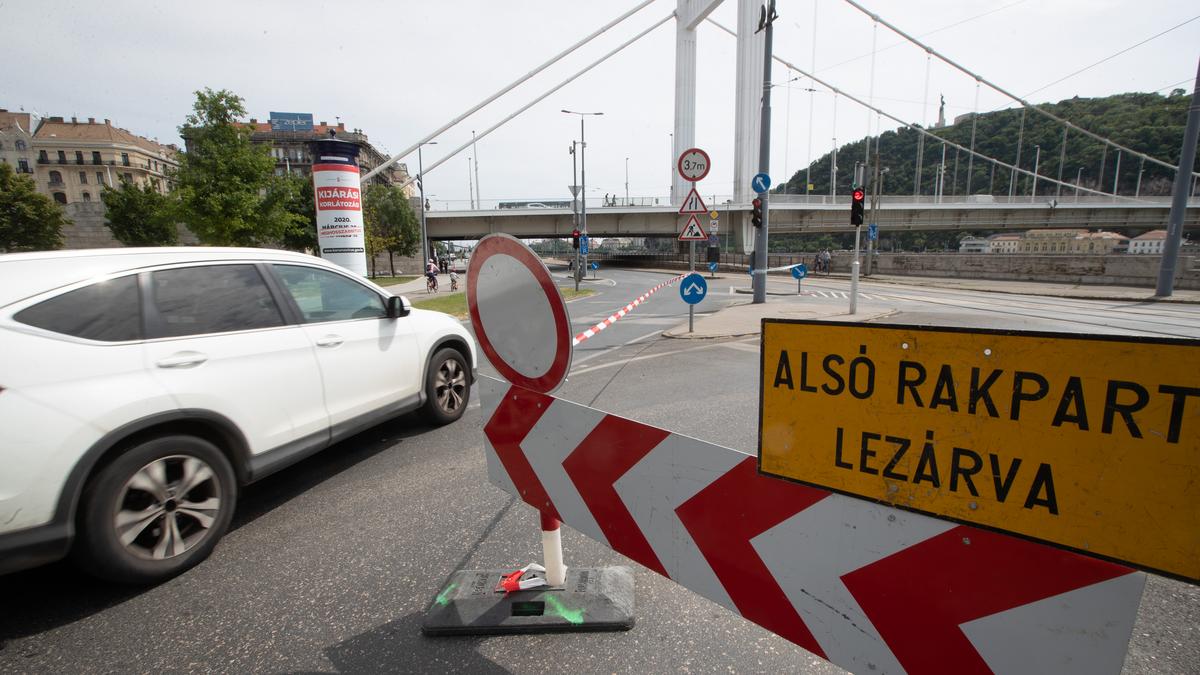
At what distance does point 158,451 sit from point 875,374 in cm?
324

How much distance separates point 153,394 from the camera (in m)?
2.68

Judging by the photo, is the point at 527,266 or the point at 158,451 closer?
the point at 527,266

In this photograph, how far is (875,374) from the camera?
138cm

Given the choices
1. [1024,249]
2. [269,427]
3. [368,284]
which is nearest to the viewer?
[269,427]

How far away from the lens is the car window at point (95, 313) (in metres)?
2.51

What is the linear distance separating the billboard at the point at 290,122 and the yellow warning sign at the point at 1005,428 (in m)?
116

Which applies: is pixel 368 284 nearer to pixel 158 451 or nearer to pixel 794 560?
pixel 158 451

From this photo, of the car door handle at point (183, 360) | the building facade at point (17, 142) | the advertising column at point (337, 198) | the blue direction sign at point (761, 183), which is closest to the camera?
the car door handle at point (183, 360)

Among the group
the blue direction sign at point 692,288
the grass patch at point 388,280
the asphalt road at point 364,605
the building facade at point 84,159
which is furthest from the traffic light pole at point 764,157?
the building facade at point 84,159

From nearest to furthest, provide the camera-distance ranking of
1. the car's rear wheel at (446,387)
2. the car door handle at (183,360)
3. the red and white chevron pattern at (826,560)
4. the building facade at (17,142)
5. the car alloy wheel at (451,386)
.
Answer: the red and white chevron pattern at (826,560), the car door handle at (183,360), the car's rear wheel at (446,387), the car alloy wheel at (451,386), the building facade at (17,142)

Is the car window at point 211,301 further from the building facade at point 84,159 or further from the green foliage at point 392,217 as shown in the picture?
the building facade at point 84,159

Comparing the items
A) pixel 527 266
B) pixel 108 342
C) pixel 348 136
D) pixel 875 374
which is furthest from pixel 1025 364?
pixel 348 136

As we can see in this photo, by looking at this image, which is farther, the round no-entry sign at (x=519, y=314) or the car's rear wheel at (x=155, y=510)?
the car's rear wheel at (x=155, y=510)

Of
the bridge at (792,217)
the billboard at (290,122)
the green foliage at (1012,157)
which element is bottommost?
the bridge at (792,217)
